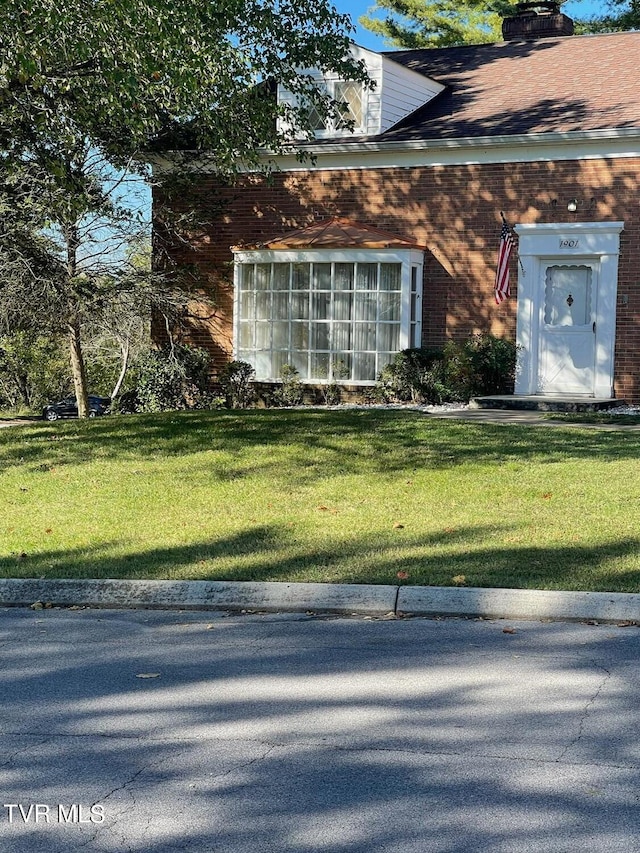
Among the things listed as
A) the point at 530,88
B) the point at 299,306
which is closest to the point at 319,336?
A: the point at 299,306

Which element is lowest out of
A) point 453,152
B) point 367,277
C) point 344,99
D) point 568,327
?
point 568,327

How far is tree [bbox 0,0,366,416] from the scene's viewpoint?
10.7 metres

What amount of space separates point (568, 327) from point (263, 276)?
18.1 ft

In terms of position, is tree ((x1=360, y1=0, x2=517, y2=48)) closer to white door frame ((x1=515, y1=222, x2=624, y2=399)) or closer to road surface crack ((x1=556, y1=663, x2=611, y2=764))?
white door frame ((x1=515, y1=222, x2=624, y2=399))

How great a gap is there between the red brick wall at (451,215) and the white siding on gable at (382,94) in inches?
34.4

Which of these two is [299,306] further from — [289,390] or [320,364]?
[289,390]

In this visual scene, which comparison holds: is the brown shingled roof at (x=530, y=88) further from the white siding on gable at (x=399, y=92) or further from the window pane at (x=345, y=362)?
the window pane at (x=345, y=362)

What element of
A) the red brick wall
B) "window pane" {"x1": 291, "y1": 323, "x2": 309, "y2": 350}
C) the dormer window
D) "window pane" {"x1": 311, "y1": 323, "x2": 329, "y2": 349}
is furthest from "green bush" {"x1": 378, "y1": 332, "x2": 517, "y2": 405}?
the dormer window

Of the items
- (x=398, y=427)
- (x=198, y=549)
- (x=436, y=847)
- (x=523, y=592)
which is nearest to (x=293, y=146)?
(x=398, y=427)

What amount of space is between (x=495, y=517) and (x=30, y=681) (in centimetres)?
446

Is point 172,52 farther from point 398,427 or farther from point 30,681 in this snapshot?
point 30,681

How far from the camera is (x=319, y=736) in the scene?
477cm

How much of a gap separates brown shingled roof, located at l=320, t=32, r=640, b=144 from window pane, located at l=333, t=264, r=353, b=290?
2.22m

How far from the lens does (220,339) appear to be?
2073 cm
